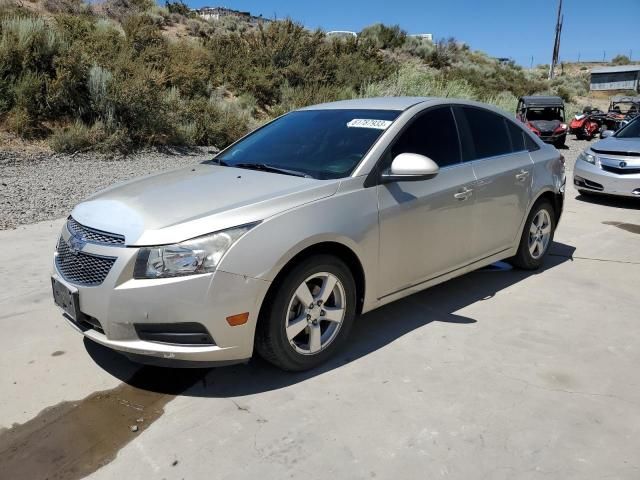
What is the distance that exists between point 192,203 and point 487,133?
280 cm

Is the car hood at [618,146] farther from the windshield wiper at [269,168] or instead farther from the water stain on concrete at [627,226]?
the windshield wiper at [269,168]

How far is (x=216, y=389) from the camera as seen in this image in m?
3.38

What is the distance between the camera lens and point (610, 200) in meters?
9.52

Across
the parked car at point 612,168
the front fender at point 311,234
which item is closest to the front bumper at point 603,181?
the parked car at point 612,168

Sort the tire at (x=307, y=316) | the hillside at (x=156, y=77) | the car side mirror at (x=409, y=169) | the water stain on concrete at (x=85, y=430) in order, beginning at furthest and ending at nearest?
1. the hillside at (x=156, y=77)
2. the car side mirror at (x=409, y=169)
3. the tire at (x=307, y=316)
4. the water stain on concrete at (x=85, y=430)

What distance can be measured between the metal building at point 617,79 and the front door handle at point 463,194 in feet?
132

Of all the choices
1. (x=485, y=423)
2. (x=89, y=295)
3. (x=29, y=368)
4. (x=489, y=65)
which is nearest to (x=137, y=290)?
(x=89, y=295)

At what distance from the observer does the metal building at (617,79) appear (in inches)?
1510

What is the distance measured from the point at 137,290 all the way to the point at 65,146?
29.9 feet

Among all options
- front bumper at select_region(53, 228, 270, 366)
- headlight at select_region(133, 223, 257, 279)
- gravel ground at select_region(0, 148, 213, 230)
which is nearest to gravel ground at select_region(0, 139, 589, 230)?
gravel ground at select_region(0, 148, 213, 230)

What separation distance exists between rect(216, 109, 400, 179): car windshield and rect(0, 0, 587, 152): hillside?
307 inches

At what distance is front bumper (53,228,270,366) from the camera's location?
118 inches

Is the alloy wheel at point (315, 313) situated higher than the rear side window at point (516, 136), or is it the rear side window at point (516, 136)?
the rear side window at point (516, 136)

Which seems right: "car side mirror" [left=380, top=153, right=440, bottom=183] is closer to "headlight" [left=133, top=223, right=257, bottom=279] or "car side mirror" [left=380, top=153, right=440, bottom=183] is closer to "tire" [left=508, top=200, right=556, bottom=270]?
"headlight" [left=133, top=223, right=257, bottom=279]
